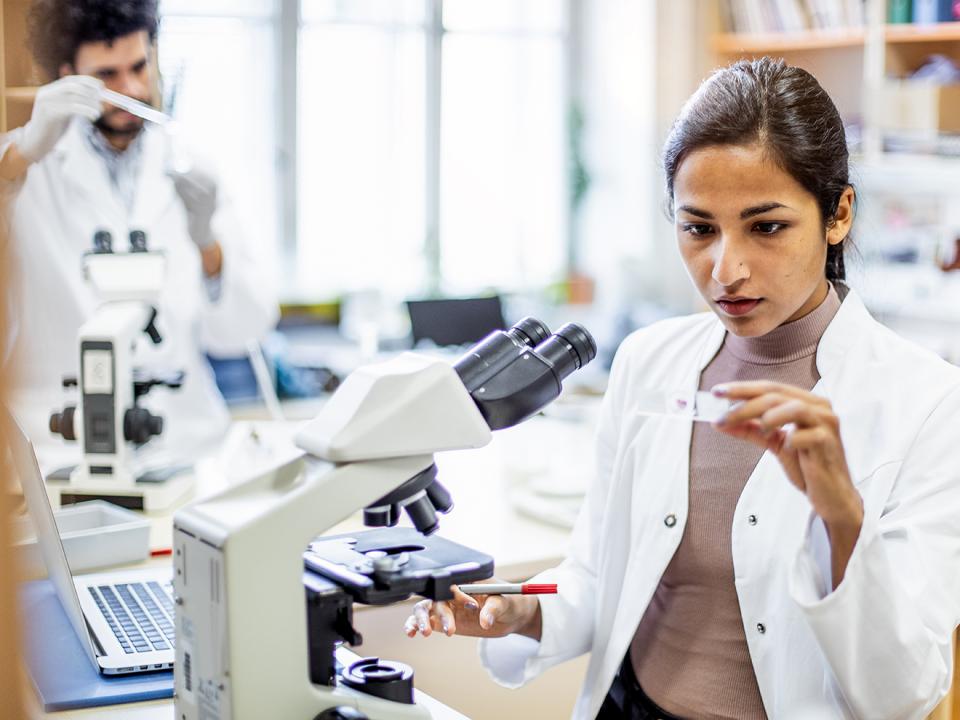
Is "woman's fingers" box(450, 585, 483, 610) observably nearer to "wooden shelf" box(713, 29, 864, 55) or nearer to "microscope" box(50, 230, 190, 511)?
"microscope" box(50, 230, 190, 511)

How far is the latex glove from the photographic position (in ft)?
8.00

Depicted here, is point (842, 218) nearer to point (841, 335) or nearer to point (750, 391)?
point (841, 335)

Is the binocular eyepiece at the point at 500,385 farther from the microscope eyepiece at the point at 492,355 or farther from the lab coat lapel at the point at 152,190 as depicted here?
the lab coat lapel at the point at 152,190

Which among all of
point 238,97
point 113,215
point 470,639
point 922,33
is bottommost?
point 470,639

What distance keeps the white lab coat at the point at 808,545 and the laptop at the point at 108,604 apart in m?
0.43

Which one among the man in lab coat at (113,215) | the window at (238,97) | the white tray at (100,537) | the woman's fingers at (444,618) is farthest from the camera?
the window at (238,97)

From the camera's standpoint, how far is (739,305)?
1.34 metres

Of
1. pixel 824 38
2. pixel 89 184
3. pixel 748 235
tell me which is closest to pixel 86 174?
pixel 89 184

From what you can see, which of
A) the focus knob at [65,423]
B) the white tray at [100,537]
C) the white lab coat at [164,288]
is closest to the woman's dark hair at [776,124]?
the white tray at [100,537]

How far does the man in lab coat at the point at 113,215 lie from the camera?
2.15 meters

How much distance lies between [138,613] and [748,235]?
92 centimetres

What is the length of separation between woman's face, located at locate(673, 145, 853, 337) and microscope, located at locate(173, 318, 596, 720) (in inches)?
11.9

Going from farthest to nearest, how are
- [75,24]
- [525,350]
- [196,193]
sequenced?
[196,193] < [75,24] < [525,350]

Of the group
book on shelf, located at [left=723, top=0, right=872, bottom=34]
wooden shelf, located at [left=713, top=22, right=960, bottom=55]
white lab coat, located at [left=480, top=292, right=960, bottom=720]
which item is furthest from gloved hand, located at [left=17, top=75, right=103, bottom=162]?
book on shelf, located at [left=723, top=0, right=872, bottom=34]
